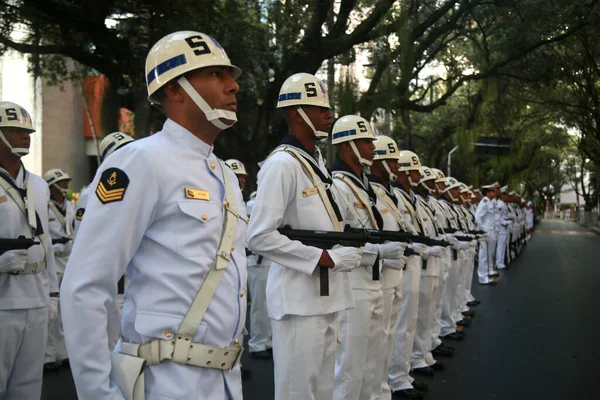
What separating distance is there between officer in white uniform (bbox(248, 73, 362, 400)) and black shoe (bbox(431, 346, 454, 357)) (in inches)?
209

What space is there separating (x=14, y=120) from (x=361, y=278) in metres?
2.94

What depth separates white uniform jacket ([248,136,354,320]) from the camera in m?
4.29

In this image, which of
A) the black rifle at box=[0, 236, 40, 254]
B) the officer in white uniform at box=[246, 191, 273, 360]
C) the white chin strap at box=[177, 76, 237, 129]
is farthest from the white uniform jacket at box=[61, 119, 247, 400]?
the officer in white uniform at box=[246, 191, 273, 360]

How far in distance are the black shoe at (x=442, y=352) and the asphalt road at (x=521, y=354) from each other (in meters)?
0.14

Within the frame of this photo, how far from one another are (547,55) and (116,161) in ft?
69.8

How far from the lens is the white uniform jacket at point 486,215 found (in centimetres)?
2025

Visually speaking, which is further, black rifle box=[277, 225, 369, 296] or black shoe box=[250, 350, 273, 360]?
black shoe box=[250, 350, 273, 360]

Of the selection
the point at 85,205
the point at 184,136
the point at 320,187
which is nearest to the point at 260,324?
the point at 85,205

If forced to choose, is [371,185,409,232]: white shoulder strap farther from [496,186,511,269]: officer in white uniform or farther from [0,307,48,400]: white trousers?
[496,186,511,269]: officer in white uniform

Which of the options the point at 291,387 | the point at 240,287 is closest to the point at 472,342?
the point at 291,387

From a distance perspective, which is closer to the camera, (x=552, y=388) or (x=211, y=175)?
(x=211, y=175)

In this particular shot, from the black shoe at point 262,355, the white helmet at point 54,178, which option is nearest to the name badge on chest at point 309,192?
the black shoe at point 262,355

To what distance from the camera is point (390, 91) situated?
17.4m

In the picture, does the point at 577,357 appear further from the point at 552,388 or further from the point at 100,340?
the point at 100,340
